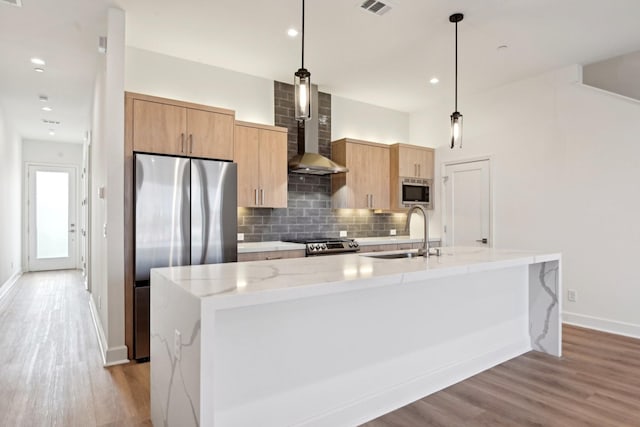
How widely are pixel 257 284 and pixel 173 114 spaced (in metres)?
2.50

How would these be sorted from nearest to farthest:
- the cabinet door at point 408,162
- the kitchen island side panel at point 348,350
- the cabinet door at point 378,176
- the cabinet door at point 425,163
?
the kitchen island side panel at point 348,350 → the cabinet door at point 378,176 → the cabinet door at point 408,162 → the cabinet door at point 425,163

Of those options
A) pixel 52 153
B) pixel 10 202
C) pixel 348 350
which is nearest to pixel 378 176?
pixel 348 350

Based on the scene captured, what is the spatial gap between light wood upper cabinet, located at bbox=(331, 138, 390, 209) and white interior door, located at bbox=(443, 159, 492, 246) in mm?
995

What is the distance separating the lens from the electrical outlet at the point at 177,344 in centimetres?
164

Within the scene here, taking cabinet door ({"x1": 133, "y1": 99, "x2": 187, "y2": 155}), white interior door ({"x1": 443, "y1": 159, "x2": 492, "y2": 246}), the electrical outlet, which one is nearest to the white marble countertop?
the electrical outlet

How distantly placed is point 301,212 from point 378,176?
127cm

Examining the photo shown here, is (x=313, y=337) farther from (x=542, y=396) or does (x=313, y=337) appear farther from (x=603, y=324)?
(x=603, y=324)

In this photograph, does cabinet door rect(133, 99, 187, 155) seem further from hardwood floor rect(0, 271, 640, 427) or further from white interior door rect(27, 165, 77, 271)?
white interior door rect(27, 165, 77, 271)

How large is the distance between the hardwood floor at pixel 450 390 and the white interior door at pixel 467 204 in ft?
5.92

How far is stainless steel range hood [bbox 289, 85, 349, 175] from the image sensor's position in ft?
15.1

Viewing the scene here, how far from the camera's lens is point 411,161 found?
5590mm

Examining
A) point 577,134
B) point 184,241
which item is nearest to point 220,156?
point 184,241

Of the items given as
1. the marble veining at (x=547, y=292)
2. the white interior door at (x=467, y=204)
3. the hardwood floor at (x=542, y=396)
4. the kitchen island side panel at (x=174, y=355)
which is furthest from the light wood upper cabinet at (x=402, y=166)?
the kitchen island side panel at (x=174, y=355)

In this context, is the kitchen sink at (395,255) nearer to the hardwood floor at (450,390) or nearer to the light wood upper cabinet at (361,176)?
the hardwood floor at (450,390)
